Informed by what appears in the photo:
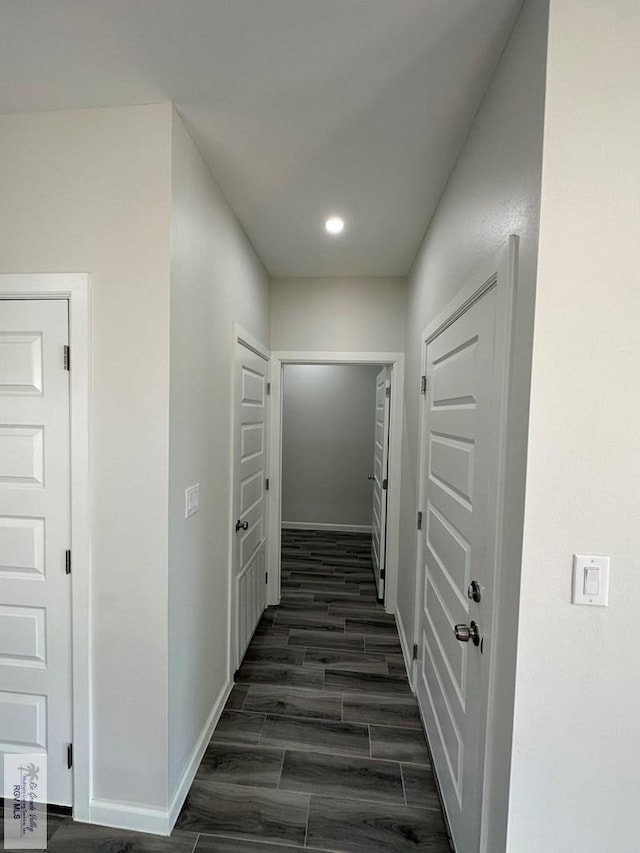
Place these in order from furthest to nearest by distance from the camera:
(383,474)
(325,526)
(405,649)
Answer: (325,526) → (383,474) → (405,649)

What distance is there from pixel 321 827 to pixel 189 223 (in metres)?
2.38

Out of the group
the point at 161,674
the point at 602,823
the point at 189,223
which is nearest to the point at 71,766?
the point at 161,674

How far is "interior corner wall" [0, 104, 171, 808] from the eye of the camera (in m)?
1.40

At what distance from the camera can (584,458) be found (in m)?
0.90

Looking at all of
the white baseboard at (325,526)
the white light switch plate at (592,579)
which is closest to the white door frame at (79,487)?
the white light switch plate at (592,579)

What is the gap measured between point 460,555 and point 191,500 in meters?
1.07

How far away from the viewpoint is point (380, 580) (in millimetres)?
3424

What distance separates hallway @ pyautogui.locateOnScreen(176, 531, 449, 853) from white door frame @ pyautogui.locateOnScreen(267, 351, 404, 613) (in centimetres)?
35

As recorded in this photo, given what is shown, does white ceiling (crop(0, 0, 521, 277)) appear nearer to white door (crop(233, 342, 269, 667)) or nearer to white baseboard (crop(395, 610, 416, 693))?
white door (crop(233, 342, 269, 667))

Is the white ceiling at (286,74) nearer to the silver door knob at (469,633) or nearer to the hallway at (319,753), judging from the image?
the silver door knob at (469,633)

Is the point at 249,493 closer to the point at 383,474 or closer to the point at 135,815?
the point at 383,474

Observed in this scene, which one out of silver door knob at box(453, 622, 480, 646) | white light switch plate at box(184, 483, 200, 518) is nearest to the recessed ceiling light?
white light switch plate at box(184, 483, 200, 518)

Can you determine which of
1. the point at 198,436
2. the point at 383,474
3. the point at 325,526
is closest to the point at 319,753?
the point at 198,436

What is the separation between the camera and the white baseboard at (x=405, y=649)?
2339 mm
